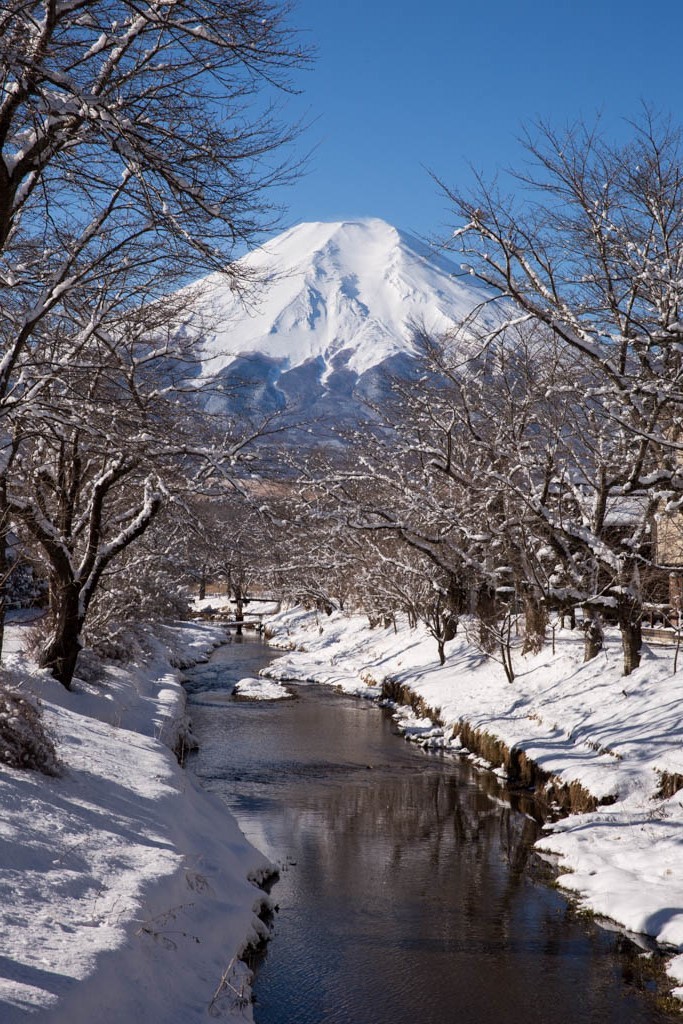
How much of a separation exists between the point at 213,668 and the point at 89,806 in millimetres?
27680

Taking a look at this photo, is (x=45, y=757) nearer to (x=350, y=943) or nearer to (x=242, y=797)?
(x=350, y=943)

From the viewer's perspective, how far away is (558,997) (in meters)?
7.69

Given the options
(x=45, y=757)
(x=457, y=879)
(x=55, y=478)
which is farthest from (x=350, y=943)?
(x=55, y=478)

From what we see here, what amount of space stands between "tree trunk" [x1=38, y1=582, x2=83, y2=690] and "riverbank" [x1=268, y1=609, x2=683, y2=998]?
780cm

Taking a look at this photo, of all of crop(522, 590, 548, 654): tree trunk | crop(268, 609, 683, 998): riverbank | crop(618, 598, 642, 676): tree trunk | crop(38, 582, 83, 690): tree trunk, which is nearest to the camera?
crop(268, 609, 683, 998): riverbank

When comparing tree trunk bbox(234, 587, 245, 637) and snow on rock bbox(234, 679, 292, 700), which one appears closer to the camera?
snow on rock bbox(234, 679, 292, 700)

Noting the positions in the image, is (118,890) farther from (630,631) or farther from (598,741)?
(630,631)

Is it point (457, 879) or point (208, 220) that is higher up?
point (208, 220)

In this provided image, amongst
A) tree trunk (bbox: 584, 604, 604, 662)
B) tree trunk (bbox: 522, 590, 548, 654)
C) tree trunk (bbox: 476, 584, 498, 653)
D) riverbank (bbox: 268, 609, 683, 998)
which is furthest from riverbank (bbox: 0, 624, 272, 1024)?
tree trunk (bbox: 476, 584, 498, 653)

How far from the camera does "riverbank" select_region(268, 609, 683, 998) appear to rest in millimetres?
9836

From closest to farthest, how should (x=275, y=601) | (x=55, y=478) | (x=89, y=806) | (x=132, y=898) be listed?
(x=132, y=898) → (x=89, y=806) → (x=55, y=478) → (x=275, y=601)

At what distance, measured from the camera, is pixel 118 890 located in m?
6.64

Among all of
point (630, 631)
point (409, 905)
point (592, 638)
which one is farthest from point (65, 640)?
point (592, 638)

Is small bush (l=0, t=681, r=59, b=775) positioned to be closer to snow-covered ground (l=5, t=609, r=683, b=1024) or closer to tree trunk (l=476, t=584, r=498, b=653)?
snow-covered ground (l=5, t=609, r=683, b=1024)
